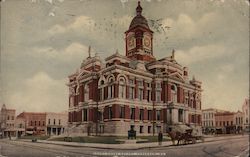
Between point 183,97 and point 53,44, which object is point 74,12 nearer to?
point 53,44

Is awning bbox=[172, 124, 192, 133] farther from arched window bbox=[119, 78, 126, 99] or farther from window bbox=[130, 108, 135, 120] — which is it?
arched window bbox=[119, 78, 126, 99]

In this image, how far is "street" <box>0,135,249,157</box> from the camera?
4181mm

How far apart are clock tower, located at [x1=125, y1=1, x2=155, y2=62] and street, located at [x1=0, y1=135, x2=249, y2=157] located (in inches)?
45.2

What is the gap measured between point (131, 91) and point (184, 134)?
0.87 meters

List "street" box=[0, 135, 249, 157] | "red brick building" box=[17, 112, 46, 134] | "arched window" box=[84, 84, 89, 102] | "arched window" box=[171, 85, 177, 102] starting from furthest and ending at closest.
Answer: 1. "arched window" box=[171, 85, 177, 102]
2. "arched window" box=[84, 84, 89, 102]
3. "red brick building" box=[17, 112, 46, 134]
4. "street" box=[0, 135, 249, 157]

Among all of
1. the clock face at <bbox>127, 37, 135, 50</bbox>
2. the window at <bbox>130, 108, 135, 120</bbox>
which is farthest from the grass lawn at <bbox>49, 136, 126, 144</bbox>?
the clock face at <bbox>127, 37, 135, 50</bbox>

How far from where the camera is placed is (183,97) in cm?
509

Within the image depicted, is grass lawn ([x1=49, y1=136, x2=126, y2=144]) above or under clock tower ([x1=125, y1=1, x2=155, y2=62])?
under

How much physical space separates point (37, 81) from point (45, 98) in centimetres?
24

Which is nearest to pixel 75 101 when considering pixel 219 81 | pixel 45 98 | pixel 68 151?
pixel 45 98

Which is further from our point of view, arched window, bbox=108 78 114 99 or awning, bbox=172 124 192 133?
awning, bbox=172 124 192 133

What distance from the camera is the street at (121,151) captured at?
13.7 ft

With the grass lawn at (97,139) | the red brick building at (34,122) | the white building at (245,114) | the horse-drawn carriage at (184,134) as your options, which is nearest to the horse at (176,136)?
the horse-drawn carriage at (184,134)

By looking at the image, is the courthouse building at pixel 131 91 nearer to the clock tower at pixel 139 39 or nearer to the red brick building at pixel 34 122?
the clock tower at pixel 139 39
